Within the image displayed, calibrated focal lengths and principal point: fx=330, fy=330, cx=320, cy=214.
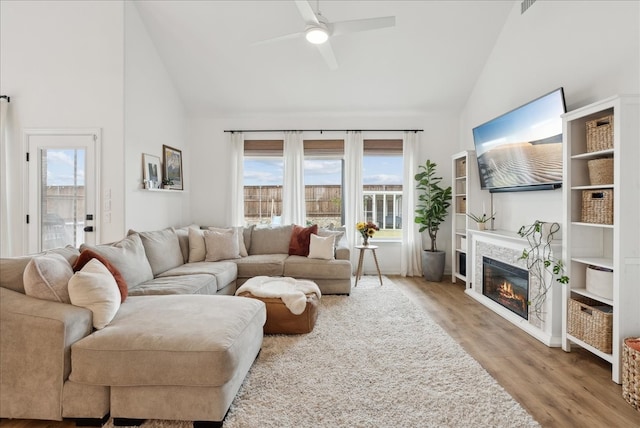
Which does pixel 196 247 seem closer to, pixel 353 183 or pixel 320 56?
pixel 353 183

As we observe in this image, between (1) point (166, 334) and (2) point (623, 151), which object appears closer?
(1) point (166, 334)

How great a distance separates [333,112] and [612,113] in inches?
150

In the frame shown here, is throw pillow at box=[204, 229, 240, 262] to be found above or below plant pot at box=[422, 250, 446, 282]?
above

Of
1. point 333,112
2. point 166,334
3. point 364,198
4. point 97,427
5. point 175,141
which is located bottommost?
point 97,427

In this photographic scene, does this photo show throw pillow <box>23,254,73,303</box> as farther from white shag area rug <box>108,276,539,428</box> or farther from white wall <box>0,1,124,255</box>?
white wall <box>0,1,124,255</box>

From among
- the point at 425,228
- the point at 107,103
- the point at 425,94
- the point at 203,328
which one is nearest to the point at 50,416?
the point at 203,328

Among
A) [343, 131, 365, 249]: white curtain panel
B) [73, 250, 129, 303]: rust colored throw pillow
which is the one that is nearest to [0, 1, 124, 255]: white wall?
[73, 250, 129, 303]: rust colored throw pillow

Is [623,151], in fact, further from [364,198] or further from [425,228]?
[364,198]

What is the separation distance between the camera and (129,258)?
3.01 metres

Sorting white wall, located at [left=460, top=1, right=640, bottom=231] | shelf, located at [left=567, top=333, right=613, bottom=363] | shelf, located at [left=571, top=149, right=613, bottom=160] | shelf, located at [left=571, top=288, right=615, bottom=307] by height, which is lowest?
shelf, located at [left=567, top=333, right=613, bottom=363]

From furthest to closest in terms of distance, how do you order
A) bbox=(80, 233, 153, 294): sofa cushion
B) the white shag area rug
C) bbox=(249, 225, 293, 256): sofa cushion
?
1. bbox=(249, 225, 293, 256): sofa cushion
2. bbox=(80, 233, 153, 294): sofa cushion
3. the white shag area rug

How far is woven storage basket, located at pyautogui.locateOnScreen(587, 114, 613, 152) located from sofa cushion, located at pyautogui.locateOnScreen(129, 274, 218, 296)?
351cm

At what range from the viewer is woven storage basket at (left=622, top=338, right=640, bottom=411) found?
1.95 m

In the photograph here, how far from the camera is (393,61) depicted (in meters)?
4.66
